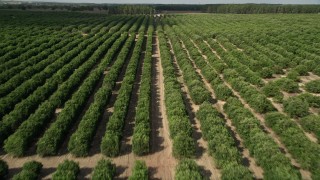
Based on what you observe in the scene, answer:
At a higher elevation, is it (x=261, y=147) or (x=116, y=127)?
(x=261, y=147)

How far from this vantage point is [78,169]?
50.8 feet

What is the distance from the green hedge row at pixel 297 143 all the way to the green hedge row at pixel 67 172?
12950 mm

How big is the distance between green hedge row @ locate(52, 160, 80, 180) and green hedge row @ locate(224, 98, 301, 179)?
1025 cm

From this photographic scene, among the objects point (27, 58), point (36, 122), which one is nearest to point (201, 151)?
point (36, 122)

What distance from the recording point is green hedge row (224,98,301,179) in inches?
581

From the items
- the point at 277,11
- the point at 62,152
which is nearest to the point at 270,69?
the point at 62,152

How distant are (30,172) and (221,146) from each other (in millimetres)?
10918

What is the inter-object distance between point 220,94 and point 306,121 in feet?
26.3

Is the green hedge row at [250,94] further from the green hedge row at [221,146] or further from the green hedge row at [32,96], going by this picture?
the green hedge row at [32,96]

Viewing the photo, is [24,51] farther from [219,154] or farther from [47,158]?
[219,154]

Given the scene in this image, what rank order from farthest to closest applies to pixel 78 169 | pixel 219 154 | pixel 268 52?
pixel 268 52 < pixel 219 154 < pixel 78 169

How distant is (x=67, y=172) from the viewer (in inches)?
581

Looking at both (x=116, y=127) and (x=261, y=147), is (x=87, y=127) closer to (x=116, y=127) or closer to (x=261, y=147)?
(x=116, y=127)

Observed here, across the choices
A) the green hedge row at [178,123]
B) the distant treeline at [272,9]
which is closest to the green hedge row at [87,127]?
the green hedge row at [178,123]
